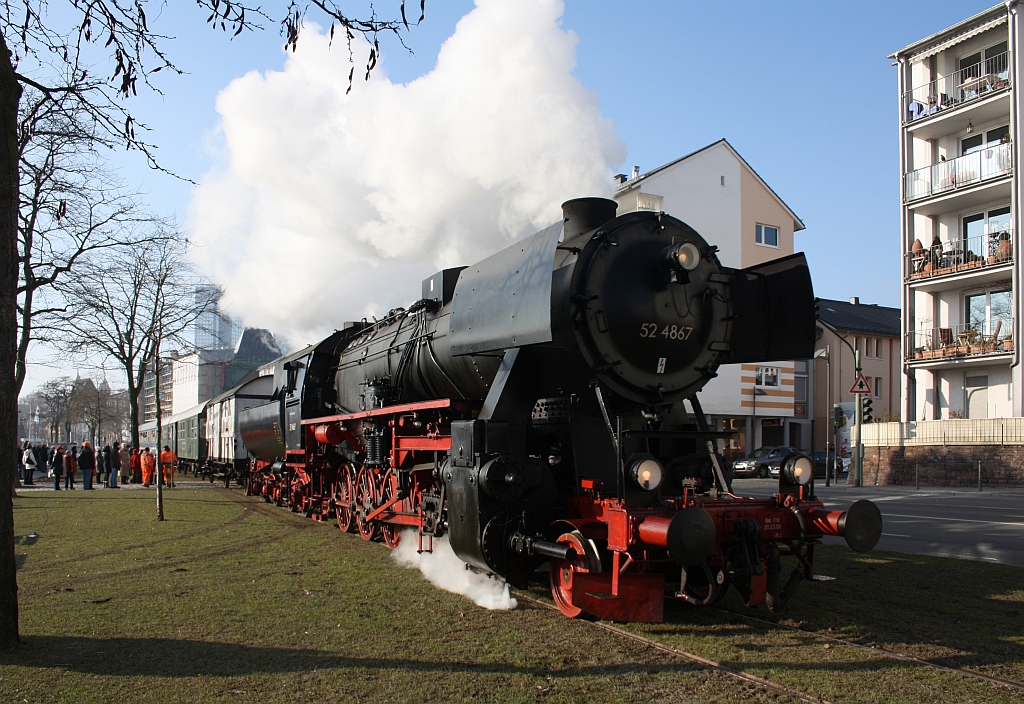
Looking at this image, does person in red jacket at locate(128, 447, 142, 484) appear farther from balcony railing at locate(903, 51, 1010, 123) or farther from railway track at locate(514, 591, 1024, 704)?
balcony railing at locate(903, 51, 1010, 123)

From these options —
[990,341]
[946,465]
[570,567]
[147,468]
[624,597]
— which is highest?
[990,341]

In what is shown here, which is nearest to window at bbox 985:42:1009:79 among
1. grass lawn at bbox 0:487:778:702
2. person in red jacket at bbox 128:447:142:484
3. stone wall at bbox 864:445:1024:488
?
stone wall at bbox 864:445:1024:488

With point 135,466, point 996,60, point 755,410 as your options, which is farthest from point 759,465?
point 135,466

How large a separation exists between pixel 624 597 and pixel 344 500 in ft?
22.7

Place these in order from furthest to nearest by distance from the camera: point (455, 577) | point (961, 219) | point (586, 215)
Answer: point (961, 219) → point (455, 577) → point (586, 215)

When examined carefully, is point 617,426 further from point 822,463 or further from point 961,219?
point 822,463

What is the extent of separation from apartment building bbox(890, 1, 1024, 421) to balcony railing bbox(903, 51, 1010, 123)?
1.4 inches

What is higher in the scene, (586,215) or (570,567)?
(586,215)

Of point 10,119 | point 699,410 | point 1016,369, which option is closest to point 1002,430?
point 1016,369

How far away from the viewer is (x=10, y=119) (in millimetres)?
5797

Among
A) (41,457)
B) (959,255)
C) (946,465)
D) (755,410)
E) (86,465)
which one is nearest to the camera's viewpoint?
(946,465)

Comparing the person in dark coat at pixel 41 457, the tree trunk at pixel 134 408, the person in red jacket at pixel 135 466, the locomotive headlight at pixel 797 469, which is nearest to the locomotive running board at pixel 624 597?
the locomotive headlight at pixel 797 469

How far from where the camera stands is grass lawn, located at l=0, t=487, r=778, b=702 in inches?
183

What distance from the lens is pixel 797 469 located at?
6.33m
